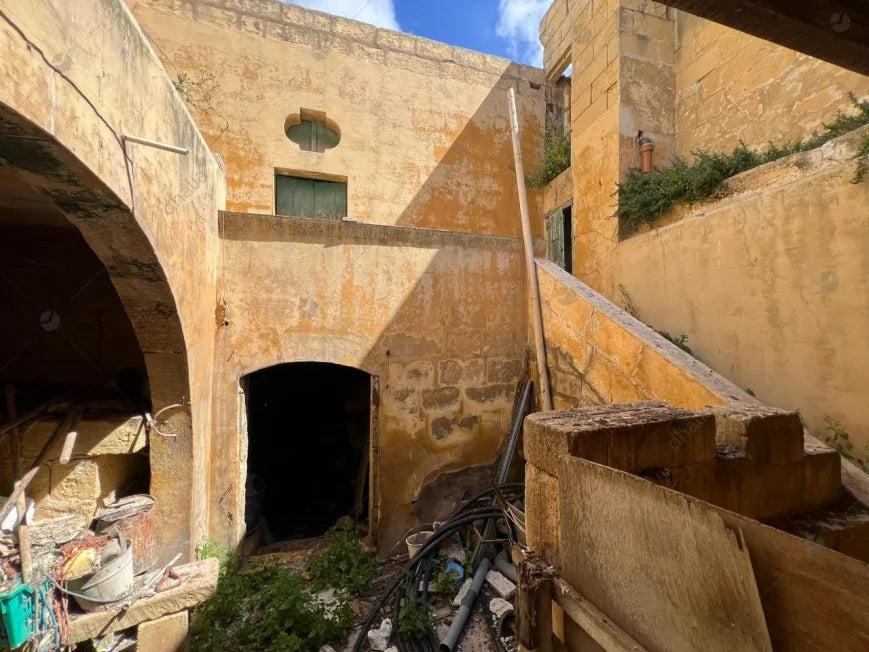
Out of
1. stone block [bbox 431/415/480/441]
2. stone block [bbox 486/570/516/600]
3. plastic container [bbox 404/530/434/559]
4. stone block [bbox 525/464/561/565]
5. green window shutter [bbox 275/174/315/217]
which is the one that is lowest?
stone block [bbox 486/570/516/600]

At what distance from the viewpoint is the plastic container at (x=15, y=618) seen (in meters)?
2.34

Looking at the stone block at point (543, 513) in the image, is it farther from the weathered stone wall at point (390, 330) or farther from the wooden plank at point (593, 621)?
the weathered stone wall at point (390, 330)

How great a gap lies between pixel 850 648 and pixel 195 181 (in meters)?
4.33

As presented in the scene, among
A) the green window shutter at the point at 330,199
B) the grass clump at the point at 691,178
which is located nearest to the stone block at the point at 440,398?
the grass clump at the point at 691,178

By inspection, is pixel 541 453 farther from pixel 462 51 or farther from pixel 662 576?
pixel 462 51

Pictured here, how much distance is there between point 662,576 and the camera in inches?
46.0

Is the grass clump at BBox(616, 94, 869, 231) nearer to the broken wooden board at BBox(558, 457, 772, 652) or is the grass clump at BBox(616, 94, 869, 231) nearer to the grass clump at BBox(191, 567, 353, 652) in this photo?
the broken wooden board at BBox(558, 457, 772, 652)

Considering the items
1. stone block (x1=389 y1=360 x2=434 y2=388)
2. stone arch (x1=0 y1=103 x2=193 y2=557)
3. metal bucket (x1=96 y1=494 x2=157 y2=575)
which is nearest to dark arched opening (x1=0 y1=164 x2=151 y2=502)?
metal bucket (x1=96 y1=494 x2=157 y2=575)

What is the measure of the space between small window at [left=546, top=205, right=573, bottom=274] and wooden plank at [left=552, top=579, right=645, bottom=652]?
6924 millimetres

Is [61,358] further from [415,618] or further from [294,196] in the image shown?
[294,196]

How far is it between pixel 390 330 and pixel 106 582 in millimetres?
3105

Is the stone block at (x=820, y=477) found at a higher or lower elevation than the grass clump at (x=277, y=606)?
higher

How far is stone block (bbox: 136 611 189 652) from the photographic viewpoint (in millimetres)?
2789

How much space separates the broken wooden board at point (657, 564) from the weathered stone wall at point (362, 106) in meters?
6.81
